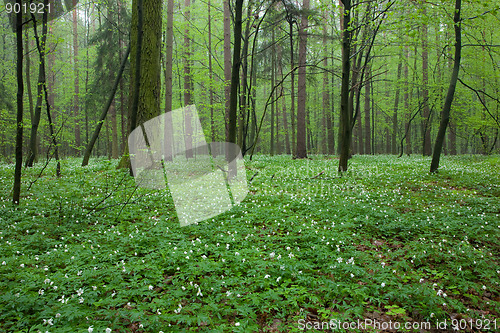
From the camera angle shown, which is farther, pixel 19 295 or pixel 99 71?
pixel 99 71

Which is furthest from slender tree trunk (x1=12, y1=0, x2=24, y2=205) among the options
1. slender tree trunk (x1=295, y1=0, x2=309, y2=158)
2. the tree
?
slender tree trunk (x1=295, y1=0, x2=309, y2=158)

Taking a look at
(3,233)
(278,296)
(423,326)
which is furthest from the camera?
(3,233)

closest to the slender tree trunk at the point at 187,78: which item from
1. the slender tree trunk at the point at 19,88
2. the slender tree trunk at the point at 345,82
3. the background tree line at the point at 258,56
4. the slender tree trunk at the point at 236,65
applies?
the background tree line at the point at 258,56

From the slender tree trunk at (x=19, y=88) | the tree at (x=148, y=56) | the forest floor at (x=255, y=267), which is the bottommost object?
the forest floor at (x=255, y=267)

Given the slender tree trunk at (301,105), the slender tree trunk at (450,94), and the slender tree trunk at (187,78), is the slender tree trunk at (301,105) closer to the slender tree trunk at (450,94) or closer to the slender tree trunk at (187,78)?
the slender tree trunk at (187,78)

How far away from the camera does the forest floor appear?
248 cm

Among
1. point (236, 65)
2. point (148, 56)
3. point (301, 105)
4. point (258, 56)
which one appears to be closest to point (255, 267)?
point (236, 65)

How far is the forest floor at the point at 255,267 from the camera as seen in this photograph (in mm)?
2480

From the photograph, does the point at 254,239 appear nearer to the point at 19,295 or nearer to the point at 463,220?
the point at 19,295

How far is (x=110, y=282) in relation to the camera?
9.84ft

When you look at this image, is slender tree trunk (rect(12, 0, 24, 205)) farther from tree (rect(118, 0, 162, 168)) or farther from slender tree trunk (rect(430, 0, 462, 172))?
slender tree trunk (rect(430, 0, 462, 172))

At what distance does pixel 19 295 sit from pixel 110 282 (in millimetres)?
809

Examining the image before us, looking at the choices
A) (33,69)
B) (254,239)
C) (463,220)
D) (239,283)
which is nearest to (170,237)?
(254,239)

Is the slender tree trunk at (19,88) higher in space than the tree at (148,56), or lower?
lower
